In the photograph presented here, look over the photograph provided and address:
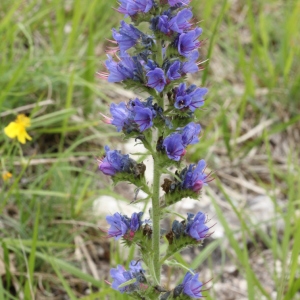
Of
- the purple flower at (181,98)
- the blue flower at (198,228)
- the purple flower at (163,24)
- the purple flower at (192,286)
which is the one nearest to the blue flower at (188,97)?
the purple flower at (181,98)

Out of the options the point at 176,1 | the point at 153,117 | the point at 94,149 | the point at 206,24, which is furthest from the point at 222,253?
the point at 206,24

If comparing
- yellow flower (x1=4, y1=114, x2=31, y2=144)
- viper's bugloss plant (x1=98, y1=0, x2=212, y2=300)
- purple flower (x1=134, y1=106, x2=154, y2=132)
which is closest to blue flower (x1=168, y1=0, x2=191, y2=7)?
viper's bugloss plant (x1=98, y1=0, x2=212, y2=300)

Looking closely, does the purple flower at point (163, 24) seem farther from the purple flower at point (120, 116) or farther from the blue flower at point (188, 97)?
the purple flower at point (120, 116)

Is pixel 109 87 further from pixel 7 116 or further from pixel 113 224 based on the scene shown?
pixel 113 224

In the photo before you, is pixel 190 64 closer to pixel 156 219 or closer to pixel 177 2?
pixel 177 2

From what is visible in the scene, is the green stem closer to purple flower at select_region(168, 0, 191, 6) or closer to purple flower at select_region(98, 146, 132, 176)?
purple flower at select_region(98, 146, 132, 176)

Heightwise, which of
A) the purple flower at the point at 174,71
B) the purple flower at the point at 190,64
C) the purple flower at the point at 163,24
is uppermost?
the purple flower at the point at 163,24

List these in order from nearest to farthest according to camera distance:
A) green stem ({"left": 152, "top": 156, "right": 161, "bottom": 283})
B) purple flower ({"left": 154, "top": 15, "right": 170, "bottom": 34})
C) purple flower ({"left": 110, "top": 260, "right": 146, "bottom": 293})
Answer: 1. purple flower ({"left": 154, "top": 15, "right": 170, "bottom": 34})
2. green stem ({"left": 152, "top": 156, "right": 161, "bottom": 283})
3. purple flower ({"left": 110, "top": 260, "right": 146, "bottom": 293})
